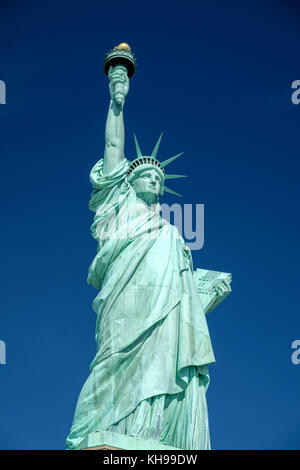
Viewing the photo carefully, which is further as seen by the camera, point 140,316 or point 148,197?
point 148,197

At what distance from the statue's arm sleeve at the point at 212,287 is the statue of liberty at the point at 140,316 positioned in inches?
0.9

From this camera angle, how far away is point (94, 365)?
1441cm

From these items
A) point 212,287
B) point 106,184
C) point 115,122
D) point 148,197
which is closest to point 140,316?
point 212,287

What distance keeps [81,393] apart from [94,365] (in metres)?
0.58

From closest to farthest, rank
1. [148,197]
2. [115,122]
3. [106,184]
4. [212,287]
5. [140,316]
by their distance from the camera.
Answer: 1. [140,316]
2. [106,184]
3. [212,287]
4. [148,197]
5. [115,122]

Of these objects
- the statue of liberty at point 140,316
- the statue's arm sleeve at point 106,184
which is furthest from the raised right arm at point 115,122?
the statue's arm sleeve at point 106,184

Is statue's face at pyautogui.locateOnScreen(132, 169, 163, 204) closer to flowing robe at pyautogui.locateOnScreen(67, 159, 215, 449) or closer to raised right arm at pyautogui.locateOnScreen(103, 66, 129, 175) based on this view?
flowing robe at pyautogui.locateOnScreen(67, 159, 215, 449)

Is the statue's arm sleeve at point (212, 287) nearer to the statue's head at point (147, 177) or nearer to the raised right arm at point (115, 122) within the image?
the statue's head at point (147, 177)

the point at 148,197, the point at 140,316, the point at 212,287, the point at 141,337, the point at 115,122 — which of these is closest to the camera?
the point at 141,337

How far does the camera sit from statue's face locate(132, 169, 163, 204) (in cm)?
1689

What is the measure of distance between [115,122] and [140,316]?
4861 mm

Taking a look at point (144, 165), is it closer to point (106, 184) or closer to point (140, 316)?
point (106, 184)

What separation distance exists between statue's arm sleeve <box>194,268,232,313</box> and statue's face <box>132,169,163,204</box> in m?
2.05

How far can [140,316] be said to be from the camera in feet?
48.7
